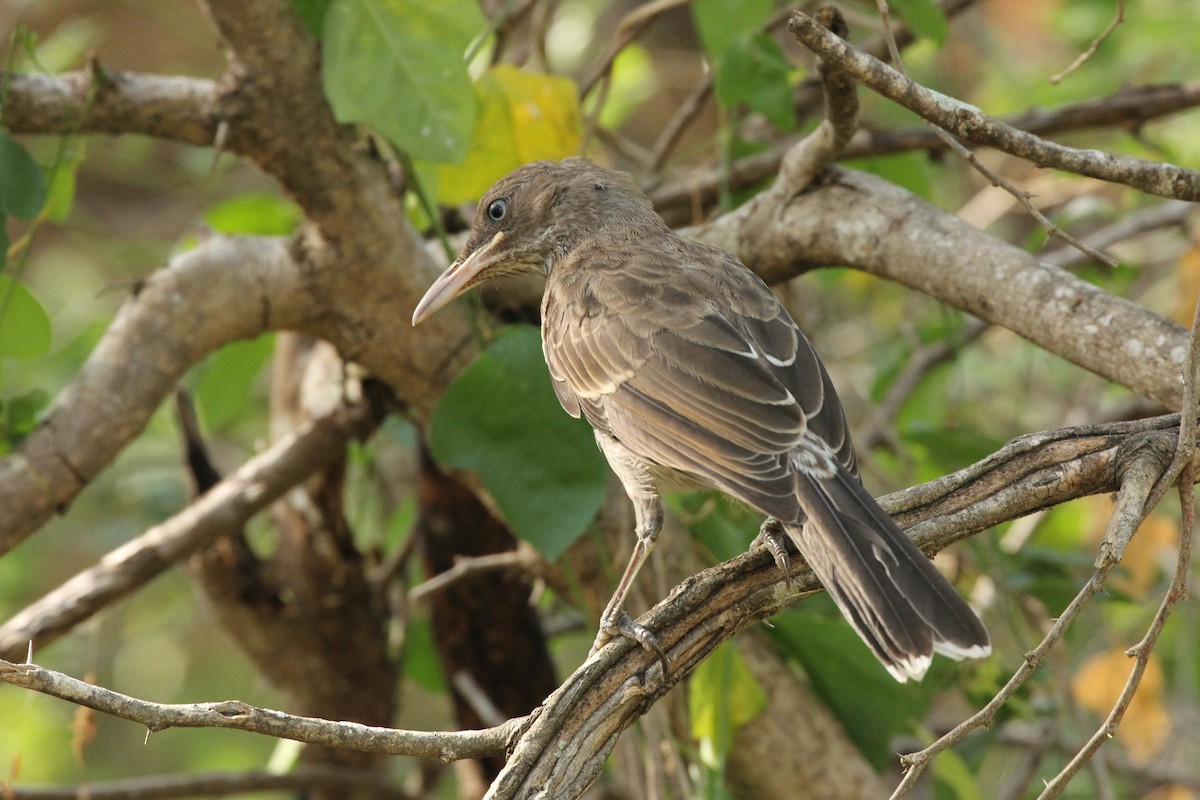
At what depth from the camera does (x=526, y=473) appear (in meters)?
3.56

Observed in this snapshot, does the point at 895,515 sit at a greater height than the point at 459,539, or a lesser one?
lesser

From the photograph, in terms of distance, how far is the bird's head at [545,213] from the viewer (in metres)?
4.02

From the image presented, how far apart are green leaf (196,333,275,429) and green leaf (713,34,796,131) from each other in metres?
1.89

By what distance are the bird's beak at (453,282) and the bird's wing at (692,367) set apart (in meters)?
0.25

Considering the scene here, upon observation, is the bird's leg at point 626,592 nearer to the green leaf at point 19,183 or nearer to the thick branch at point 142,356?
the thick branch at point 142,356

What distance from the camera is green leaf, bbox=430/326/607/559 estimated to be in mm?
3496

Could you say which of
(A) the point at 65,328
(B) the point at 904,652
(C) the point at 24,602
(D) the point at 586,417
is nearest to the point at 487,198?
(D) the point at 586,417

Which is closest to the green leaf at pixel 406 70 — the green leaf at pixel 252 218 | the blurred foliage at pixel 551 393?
the blurred foliage at pixel 551 393

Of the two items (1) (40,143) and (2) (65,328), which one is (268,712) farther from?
(2) (65,328)

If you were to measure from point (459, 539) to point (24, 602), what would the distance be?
10.5ft

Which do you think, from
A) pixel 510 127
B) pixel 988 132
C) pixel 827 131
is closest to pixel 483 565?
pixel 510 127

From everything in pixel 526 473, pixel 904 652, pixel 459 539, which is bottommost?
pixel 904 652

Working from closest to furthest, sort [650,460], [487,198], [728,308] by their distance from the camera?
[650,460] → [728,308] → [487,198]

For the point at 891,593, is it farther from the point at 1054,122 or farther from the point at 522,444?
the point at 1054,122
